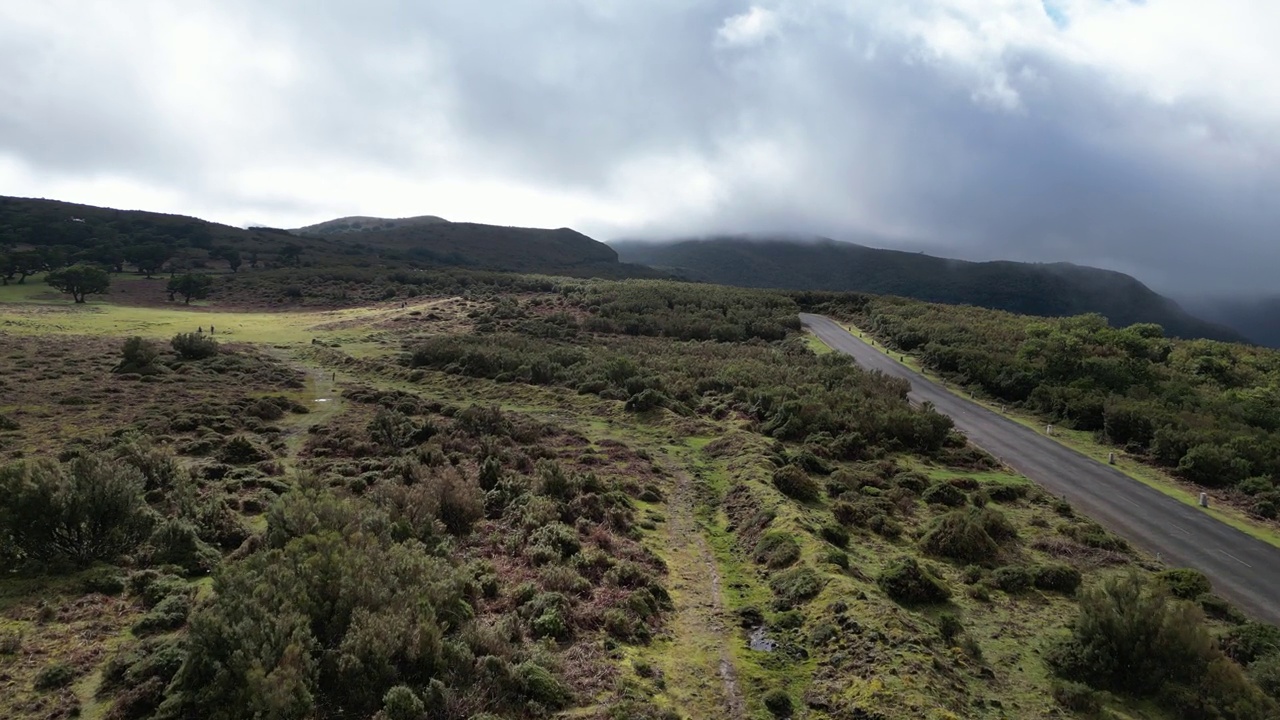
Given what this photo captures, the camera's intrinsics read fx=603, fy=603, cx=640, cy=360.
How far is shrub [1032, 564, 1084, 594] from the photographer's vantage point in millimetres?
16953

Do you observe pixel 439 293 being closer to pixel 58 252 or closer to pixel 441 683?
pixel 58 252

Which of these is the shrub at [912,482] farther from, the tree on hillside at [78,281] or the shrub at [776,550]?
the tree on hillside at [78,281]

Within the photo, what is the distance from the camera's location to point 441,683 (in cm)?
1097

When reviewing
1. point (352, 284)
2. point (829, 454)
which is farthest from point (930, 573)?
point (352, 284)

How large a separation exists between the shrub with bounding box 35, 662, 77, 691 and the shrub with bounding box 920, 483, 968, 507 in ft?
83.6

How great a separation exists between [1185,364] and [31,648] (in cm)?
6032

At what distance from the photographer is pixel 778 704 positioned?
475 inches

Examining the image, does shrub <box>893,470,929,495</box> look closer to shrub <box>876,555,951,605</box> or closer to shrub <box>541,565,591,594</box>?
shrub <box>876,555,951,605</box>

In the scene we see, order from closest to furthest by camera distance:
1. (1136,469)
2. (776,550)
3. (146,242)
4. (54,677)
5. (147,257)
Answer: (54,677) → (776,550) → (1136,469) → (147,257) → (146,242)

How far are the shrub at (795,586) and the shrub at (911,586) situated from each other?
6.46 ft

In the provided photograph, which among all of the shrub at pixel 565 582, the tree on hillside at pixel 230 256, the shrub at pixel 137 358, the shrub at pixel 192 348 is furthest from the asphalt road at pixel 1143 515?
the tree on hillside at pixel 230 256

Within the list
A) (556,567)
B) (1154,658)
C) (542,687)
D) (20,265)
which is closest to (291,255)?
(20,265)

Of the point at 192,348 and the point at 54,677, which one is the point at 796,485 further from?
the point at 192,348

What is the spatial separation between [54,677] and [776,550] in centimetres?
1679
